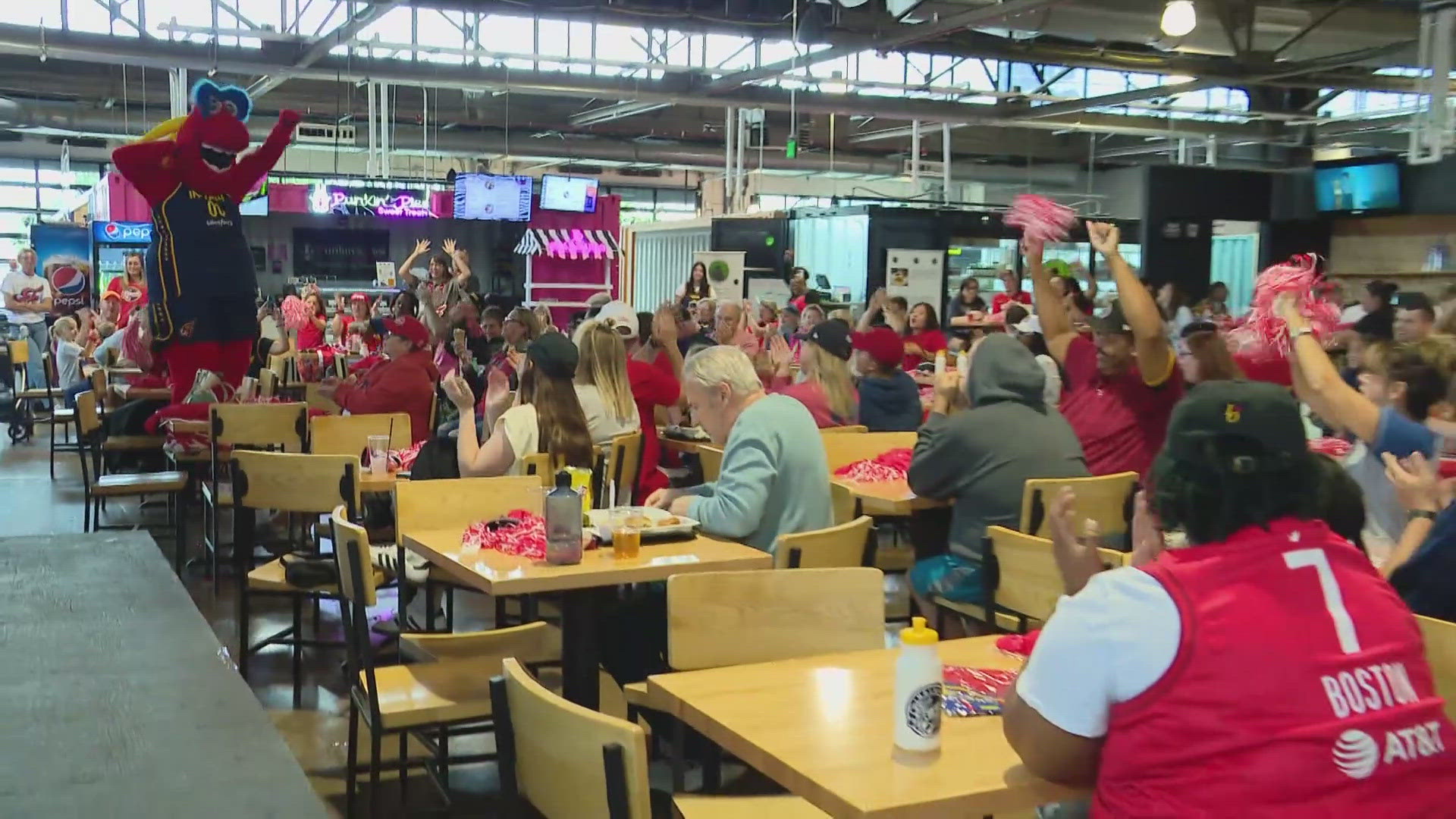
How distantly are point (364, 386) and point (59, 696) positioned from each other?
18.7 ft

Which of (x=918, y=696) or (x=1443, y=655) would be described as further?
(x=1443, y=655)

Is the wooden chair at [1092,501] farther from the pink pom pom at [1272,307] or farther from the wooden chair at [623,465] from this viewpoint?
the wooden chair at [623,465]

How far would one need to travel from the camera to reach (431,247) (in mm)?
18891

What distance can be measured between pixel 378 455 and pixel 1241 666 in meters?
4.34

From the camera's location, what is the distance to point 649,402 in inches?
251

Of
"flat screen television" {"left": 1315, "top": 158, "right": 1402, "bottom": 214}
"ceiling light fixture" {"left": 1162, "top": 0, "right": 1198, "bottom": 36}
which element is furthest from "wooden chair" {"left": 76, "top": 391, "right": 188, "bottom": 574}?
"flat screen television" {"left": 1315, "top": 158, "right": 1402, "bottom": 214}

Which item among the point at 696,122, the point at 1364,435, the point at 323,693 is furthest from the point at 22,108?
the point at 1364,435

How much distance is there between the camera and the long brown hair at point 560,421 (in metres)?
4.94

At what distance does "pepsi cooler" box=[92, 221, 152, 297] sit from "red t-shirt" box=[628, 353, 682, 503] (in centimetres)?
1063

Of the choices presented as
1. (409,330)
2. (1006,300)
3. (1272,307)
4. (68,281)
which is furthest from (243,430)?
(68,281)

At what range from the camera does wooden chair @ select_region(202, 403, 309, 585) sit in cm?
654

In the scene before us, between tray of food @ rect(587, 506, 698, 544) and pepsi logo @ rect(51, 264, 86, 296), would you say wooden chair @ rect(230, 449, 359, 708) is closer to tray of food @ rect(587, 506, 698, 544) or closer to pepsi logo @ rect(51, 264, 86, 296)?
tray of food @ rect(587, 506, 698, 544)

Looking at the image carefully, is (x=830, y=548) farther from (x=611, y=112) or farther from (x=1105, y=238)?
(x=611, y=112)

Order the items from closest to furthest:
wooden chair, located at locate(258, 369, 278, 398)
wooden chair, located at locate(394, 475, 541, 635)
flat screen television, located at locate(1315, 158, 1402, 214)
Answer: wooden chair, located at locate(394, 475, 541, 635), wooden chair, located at locate(258, 369, 278, 398), flat screen television, located at locate(1315, 158, 1402, 214)
